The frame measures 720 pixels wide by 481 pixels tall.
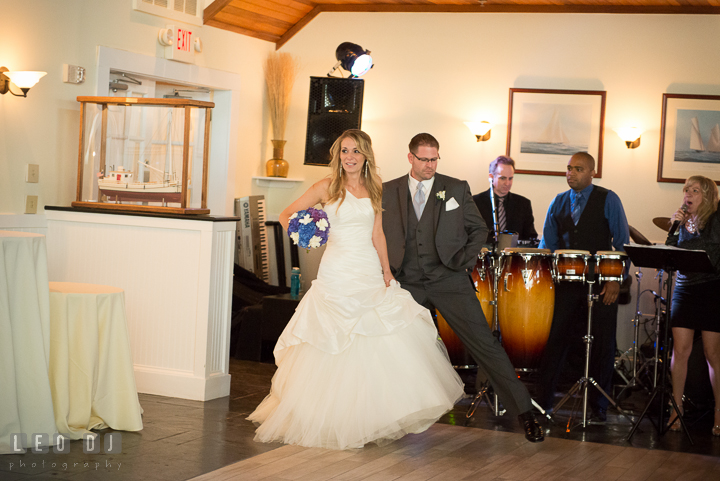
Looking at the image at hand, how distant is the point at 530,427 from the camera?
4.67 m

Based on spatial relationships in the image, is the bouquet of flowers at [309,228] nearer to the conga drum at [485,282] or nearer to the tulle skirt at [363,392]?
the tulle skirt at [363,392]

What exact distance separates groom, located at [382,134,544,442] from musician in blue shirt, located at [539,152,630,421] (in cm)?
105

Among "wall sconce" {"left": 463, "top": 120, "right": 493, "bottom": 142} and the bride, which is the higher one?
"wall sconce" {"left": 463, "top": 120, "right": 493, "bottom": 142}

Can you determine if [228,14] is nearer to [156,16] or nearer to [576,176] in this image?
[156,16]

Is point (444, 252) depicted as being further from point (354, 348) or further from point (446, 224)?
point (354, 348)

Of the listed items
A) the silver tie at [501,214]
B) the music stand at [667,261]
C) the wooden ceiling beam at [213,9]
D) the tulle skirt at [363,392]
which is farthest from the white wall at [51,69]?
the music stand at [667,261]

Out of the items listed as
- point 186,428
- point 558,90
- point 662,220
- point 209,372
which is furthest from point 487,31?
point 186,428

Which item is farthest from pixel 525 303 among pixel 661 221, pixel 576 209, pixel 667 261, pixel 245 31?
pixel 245 31

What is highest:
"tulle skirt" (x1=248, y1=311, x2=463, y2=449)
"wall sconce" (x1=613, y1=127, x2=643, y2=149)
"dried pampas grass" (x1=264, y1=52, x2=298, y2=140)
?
"dried pampas grass" (x1=264, y1=52, x2=298, y2=140)

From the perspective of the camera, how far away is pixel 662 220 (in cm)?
705

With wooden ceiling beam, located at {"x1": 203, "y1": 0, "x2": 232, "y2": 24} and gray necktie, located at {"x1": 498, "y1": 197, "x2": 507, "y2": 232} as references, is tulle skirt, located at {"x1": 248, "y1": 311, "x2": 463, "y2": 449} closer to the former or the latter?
gray necktie, located at {"x1": 498, "y1": 197, "x2": 507, "y2": 232}

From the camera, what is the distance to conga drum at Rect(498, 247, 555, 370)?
560 cm

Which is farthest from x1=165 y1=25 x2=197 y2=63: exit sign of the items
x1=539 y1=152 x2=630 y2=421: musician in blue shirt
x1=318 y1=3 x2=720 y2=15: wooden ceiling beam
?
x1=539 y1=152 x2=630 y2=421: musician in blue shirt

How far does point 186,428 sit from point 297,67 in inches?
194
